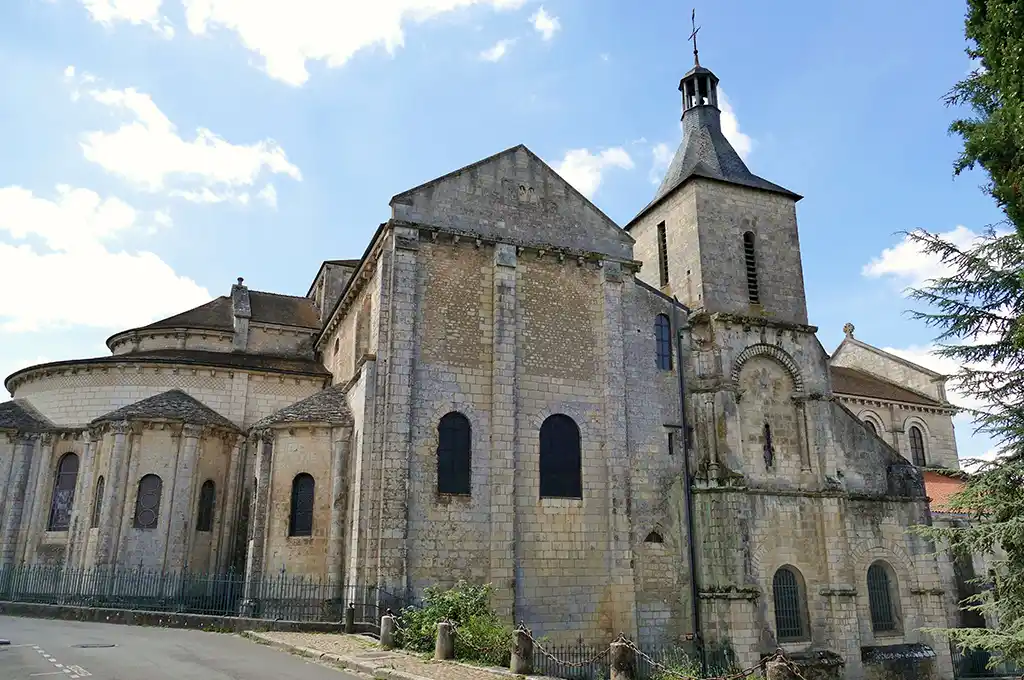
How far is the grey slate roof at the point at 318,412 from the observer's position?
18.3 metres

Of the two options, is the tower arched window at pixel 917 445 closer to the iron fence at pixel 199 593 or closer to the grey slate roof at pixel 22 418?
the iron fence at pixel 199 593

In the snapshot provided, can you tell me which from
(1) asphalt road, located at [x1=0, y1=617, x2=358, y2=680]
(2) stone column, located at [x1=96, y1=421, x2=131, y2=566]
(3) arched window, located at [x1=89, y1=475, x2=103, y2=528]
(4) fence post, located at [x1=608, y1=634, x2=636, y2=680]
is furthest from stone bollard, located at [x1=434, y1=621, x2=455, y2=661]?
(3) arched window, located at [x1=89, y1=475, x2=103, y2=528]

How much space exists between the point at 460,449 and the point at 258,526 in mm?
5492

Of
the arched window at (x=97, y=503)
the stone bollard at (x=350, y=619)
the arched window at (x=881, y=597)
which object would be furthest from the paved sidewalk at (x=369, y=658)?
the arched window at (x=881, y=597)

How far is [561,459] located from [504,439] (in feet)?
5.54

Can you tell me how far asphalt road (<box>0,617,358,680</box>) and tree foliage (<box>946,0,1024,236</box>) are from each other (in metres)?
12.3

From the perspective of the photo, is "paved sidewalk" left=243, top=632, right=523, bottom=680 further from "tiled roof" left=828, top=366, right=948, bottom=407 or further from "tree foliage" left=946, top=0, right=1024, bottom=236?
"tiled roof" left=828, top=366, right=948, bottom=407

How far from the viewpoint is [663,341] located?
67.6ft

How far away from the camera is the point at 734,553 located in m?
18.5

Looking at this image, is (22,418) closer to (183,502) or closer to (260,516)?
(183,502)

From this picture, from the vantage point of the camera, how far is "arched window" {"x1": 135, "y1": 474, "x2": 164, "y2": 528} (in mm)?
20250

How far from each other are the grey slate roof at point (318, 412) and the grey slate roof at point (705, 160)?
1223cm

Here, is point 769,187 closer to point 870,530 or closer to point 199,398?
point 870,530

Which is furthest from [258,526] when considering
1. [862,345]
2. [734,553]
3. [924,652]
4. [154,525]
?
[862,345]
